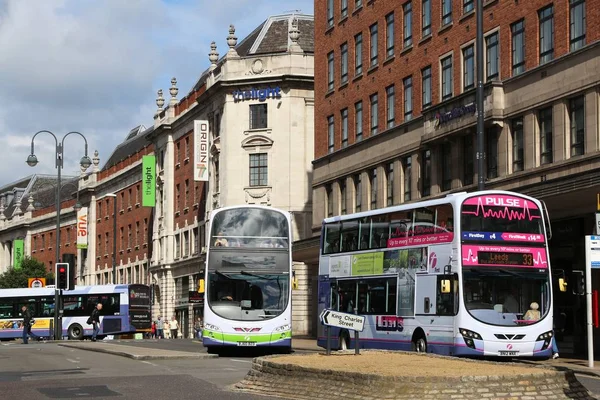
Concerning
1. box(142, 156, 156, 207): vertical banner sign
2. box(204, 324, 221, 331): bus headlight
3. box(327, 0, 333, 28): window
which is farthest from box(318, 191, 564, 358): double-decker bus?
box(142, 156, 156, 207): vertical banner sign

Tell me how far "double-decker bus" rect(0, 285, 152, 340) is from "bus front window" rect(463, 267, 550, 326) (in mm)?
41179

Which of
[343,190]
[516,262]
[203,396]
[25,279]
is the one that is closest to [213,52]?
[343,190]

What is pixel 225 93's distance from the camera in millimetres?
72000

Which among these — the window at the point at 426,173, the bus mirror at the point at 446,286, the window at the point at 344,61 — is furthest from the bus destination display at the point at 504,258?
the window at the point at 344,61

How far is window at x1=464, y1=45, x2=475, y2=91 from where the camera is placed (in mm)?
41000

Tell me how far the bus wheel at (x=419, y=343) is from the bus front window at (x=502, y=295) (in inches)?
87.9

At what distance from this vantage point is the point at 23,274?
10294 cm

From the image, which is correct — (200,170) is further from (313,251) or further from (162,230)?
(313,251)

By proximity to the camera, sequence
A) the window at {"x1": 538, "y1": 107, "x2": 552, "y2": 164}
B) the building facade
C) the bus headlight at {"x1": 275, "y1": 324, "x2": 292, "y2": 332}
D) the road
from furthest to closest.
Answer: the building facade < the window at {"x1": 538, "y1": 107, "x2": 552, "y2": 164} < the bus headlight at {"x1": 275, "y1": 324, "x2": 292, "y2": 332} < the road

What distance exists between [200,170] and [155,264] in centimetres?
1373

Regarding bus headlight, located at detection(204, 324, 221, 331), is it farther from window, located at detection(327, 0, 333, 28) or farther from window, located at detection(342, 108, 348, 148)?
window, located at detection(327, 0, 333, 28)

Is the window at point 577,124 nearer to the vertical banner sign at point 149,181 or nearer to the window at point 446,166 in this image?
the window at point 446,166


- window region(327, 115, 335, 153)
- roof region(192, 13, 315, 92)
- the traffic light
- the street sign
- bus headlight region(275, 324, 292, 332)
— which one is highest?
roof region(192, 13, 315, 92)

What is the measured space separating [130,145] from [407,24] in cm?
6165
